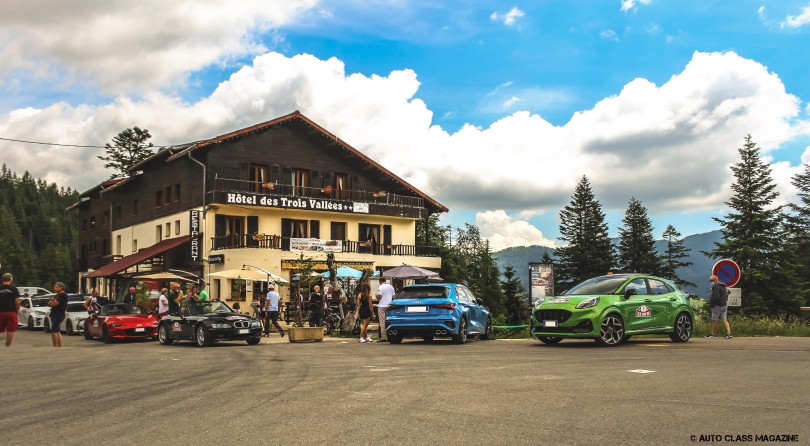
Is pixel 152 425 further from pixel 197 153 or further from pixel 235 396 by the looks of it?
pixel 197 153

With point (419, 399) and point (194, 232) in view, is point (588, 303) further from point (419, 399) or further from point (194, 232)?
point (194, 232)

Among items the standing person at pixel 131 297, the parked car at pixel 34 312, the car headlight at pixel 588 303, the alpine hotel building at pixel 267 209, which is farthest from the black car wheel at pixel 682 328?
the alpine hotel building at pixel 267 209

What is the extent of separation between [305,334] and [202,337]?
302 cm

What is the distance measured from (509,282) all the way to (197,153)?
2091 cm

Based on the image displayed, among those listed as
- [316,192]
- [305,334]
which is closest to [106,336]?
[305,334]

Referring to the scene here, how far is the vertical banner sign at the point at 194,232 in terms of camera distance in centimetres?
4453

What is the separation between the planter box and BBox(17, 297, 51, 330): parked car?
615 inches

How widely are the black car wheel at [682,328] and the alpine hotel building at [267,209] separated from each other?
27.3 metres

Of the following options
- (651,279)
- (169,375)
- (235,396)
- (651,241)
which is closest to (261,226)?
(651,279)

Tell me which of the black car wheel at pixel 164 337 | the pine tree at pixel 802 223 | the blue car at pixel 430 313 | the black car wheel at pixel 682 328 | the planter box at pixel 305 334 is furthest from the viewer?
the pine tree at pixel 802 223

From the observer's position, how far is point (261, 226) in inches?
1821

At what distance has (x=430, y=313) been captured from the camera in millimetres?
19125

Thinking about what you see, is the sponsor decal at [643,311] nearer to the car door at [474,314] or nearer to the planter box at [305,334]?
the car door at [474,314]

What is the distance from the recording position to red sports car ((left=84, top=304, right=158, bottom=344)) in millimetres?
23859
